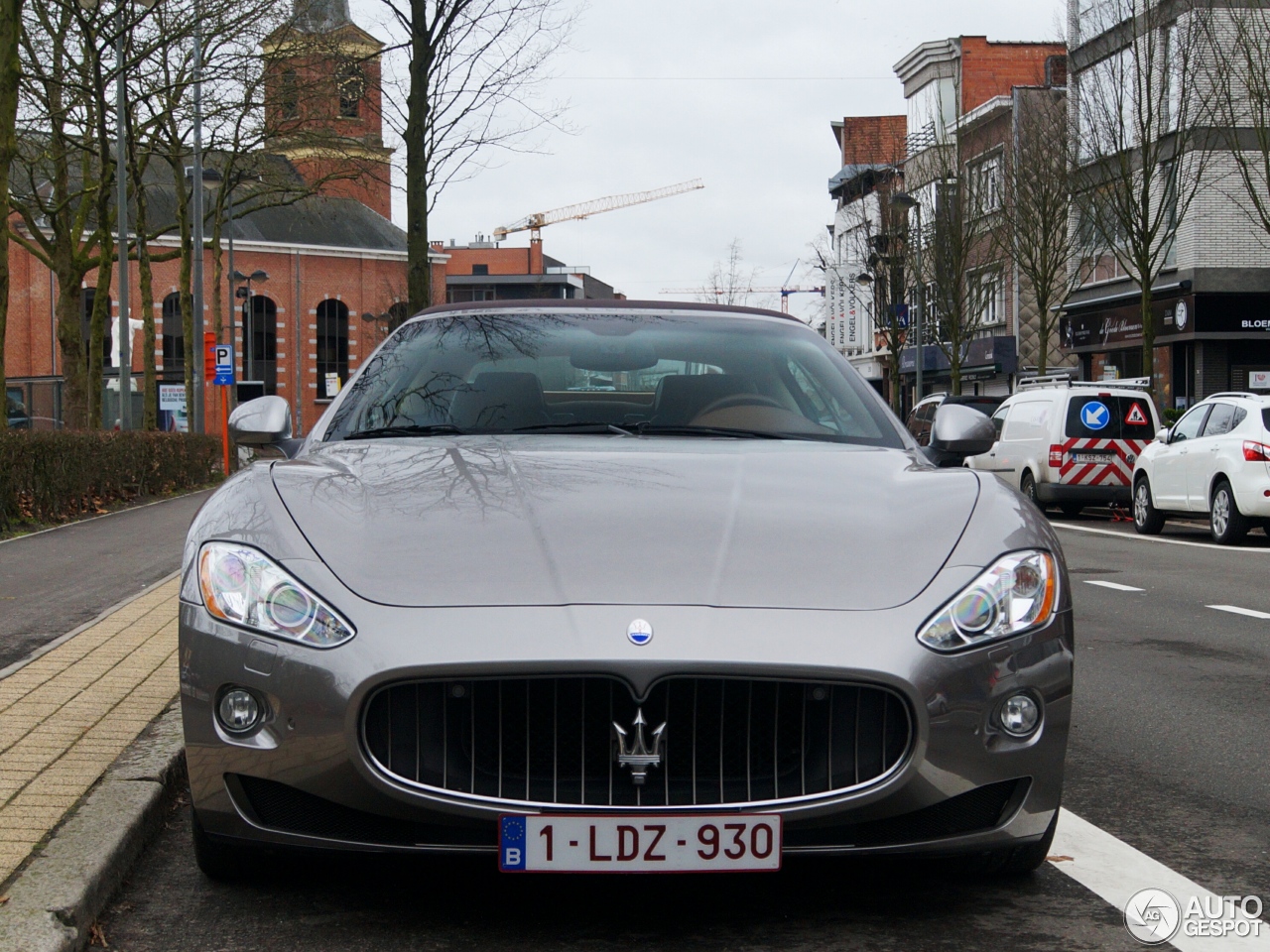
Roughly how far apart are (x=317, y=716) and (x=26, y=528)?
14906mm

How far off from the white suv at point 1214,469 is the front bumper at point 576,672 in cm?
1407

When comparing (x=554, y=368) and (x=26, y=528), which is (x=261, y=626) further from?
(x=26, y=528)

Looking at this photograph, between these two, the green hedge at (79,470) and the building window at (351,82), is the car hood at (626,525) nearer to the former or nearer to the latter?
the green hedge at (79,470)

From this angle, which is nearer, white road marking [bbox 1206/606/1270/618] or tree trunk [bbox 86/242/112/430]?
white road marking [bbox 1206/606/1270/618]

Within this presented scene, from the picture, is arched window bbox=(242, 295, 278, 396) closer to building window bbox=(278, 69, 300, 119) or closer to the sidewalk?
building window bbox=(278, 69, 300, 119)

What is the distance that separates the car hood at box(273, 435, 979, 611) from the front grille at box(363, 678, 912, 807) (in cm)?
20

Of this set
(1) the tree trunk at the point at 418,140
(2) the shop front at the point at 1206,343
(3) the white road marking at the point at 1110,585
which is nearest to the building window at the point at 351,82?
(1) the tree trunk at the point at 418,140

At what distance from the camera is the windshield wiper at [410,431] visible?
4.51 m

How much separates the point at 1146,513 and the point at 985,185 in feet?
79.0

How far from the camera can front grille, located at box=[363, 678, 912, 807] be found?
10.2ft

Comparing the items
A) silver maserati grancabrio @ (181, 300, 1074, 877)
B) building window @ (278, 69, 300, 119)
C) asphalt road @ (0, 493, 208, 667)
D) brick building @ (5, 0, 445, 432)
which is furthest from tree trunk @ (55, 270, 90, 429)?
brick building @ (5, 0, 445, 432)

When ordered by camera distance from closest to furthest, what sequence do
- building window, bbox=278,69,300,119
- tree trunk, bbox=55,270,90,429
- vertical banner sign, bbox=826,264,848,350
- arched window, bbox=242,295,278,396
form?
tree trunk, bbox=55,270,90,429 → building window, bbox=278,69,300,119 → vertical banner sign, bbox=826,264,848,350 → arched window, bbox=242,295,278,396

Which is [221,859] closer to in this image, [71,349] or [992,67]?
[71,349]

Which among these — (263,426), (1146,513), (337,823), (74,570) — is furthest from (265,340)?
(337,823)
